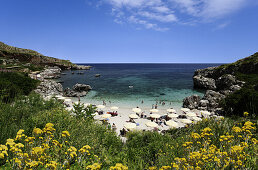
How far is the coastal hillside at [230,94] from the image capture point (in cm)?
1660

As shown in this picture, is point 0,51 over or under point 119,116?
over

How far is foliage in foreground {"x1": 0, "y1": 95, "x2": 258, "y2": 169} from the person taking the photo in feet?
11.9

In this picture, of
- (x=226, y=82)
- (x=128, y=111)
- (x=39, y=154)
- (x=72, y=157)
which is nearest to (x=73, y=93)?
(x=128, y=111)

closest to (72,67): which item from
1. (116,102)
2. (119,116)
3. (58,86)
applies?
(58,86)

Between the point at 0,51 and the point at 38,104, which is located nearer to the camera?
the point at 38,104

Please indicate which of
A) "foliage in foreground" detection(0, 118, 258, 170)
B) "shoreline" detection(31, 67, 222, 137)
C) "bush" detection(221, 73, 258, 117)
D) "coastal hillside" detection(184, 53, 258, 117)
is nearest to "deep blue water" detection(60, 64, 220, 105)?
"shoreline" detection(31, 67, 222, 137)

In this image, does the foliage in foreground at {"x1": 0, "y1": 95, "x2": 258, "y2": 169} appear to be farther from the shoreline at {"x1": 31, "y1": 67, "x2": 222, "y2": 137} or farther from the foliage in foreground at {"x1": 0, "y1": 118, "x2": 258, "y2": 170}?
the shoreline at {"x1": 31, "y1": 67, "x2": 222, "y2": 137}

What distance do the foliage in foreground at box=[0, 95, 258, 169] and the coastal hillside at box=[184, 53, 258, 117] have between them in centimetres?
739

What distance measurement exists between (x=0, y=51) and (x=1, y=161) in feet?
347

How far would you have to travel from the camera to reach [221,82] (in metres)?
39.9

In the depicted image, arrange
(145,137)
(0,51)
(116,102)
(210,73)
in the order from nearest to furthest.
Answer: (145,137)
(116,102)
(210,73)
(0,51)

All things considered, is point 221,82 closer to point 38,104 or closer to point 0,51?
point 38,104

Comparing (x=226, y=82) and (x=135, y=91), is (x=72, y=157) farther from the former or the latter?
(x=226, y=82)

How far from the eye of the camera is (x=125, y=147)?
23.9ft
